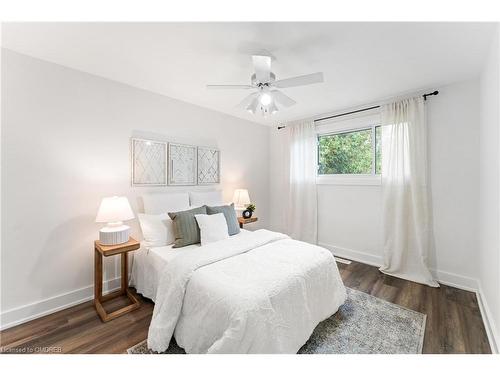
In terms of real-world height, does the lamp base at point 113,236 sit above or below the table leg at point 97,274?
above

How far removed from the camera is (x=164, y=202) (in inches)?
101

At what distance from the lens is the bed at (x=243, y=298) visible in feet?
4.04

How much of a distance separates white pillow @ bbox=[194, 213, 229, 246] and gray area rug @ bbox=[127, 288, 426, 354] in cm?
96

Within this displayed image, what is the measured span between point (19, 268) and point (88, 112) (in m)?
1.57

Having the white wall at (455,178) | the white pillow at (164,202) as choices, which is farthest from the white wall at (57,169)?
the white wall at (455,178)

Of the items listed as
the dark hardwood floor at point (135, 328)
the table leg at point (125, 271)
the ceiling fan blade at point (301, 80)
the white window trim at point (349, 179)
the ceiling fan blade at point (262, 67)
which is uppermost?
the ceiling fan blade at point (262, 67)

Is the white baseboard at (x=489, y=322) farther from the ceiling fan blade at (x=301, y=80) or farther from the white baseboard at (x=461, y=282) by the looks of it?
the ceiling fan blade at (x=301, y=80)

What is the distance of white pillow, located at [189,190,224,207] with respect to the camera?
2887mm

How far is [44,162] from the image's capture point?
194 cm

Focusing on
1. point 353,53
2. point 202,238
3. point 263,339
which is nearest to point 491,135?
point 353,53

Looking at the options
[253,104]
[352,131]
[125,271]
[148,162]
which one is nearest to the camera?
[253,104]

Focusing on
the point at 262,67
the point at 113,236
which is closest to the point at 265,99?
the point at 262,67

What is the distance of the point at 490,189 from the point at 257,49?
7.61ft

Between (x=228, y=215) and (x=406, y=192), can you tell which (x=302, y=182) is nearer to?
(x=406, y=192)
